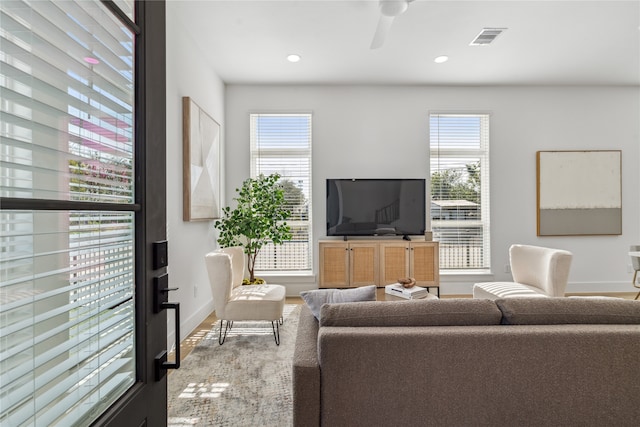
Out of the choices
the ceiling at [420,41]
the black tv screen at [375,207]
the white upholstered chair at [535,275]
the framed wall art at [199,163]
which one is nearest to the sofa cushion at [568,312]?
the white upholstered chair at [535,275]

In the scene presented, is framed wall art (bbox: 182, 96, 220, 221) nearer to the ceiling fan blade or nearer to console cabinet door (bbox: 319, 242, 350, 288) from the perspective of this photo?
console cabinet door (bbox: 319, 242, 350, 288)

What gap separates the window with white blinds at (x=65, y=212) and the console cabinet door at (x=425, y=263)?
3.79 m

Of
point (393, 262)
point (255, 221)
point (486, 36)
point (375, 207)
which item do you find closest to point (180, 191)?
point (255, 221)

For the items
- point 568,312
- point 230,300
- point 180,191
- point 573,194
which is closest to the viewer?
point 568,312

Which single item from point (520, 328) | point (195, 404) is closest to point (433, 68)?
point (520, 328)

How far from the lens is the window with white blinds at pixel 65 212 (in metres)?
0.54

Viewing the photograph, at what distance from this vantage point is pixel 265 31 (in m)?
3.20

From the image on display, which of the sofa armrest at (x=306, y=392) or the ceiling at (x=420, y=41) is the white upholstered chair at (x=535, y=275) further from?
the sofa armrest at (x=306, y=392)

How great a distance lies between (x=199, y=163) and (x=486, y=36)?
304cm

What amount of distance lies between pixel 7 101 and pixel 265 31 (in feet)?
10.1

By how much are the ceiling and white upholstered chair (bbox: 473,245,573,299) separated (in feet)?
6.76

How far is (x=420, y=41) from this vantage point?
135 inches

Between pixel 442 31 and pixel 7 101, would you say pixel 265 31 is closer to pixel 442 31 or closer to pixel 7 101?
pixel 442 31

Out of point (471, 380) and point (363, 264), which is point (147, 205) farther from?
point (363, 264)
